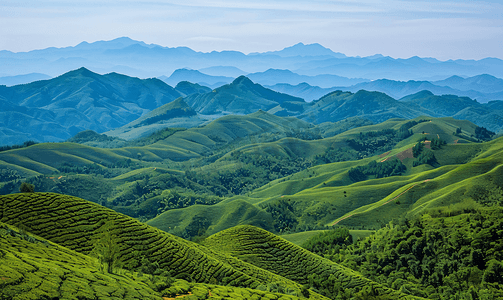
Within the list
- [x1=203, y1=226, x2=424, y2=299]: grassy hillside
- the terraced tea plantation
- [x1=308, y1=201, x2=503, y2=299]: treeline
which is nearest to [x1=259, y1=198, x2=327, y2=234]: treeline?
[x1=308, y1=201, x2=503, y2=299]: treeline

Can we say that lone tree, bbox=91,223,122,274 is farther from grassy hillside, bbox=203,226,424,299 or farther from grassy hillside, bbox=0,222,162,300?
grassy hillside, bbox=203,226,424,299

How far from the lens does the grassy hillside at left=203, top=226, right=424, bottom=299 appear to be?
76875mm

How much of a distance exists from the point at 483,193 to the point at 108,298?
13036cm

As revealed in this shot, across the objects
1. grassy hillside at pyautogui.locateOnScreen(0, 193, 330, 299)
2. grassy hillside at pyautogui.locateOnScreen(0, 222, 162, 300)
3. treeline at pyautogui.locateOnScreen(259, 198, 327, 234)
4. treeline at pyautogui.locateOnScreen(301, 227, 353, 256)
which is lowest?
treeline at pyautogui.locateOnScreen(259, 198, 327, 234)

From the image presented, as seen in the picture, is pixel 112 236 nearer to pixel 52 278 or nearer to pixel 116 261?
pixel 116 261

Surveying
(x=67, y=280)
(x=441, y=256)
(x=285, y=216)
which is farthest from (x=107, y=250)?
(x=285, y=216)

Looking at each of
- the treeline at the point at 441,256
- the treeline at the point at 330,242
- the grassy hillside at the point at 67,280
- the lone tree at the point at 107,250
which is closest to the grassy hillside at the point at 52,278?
the grassy hillside at the point at 67,280

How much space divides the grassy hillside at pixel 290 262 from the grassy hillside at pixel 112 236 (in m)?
15.2

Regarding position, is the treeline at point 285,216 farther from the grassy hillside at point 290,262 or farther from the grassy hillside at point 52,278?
the grassy hillside at point 52,278

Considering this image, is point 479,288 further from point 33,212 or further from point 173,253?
point 33,212

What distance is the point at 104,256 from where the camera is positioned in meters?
47.4

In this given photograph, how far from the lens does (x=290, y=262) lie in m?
90.8

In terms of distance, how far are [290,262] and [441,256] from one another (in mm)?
33163

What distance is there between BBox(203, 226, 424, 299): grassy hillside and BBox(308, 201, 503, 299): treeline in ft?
32.0
